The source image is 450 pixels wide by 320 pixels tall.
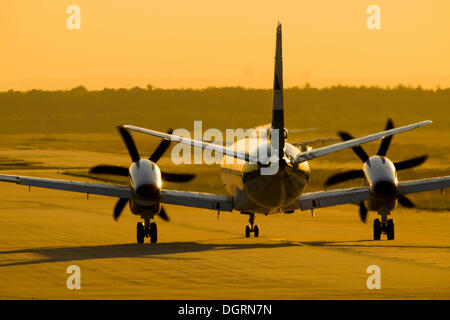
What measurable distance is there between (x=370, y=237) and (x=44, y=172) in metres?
60.3

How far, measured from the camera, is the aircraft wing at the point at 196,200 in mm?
Result: 40781

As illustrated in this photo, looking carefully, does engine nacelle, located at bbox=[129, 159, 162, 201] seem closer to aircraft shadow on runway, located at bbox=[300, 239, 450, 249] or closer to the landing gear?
the landing gear

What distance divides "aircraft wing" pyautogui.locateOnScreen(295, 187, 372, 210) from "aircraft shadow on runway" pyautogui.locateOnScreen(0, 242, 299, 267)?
175 cm

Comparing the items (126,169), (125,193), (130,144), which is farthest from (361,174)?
(125,193)

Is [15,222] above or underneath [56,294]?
above

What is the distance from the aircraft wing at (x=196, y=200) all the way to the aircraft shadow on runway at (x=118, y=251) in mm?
1545

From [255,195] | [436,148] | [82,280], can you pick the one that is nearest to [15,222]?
[255,195]

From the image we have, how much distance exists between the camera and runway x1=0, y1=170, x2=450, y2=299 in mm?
27828

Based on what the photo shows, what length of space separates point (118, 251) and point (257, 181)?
5.44 metres

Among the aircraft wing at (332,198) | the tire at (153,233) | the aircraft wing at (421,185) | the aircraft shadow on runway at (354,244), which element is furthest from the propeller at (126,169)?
the aircraft wing at (421,185)

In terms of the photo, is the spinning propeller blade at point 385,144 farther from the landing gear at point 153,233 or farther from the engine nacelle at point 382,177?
the landing gear at point 153,233

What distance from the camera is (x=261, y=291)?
27.6 metres
